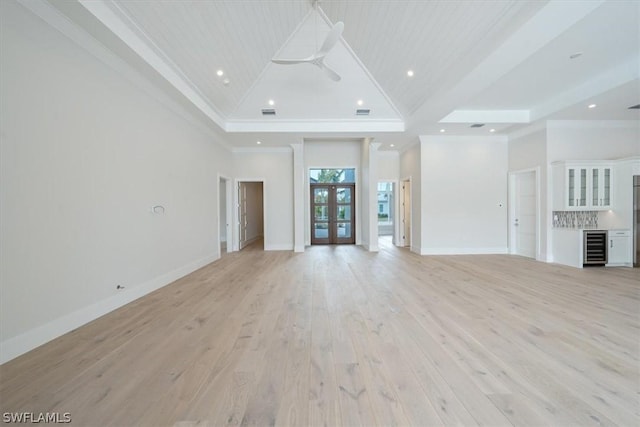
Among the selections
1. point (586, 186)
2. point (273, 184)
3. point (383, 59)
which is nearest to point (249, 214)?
point (273, 184)

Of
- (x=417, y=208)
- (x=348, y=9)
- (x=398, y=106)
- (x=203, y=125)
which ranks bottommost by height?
(x=417, y=208)

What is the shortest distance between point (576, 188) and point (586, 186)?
0.54 ft

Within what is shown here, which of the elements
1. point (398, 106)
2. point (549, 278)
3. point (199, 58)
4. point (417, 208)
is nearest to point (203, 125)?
point (199, 58)

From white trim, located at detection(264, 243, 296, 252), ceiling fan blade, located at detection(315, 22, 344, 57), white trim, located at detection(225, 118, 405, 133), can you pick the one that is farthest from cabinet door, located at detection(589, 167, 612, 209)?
white trim, located at detection(264, 243, 296, 252)

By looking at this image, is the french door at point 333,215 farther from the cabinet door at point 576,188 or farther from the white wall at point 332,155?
the cabinet door at point 576,188

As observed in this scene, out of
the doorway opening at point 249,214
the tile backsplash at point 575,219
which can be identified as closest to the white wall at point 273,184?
the doorway opening at point 249,214

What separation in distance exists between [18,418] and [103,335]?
1.04 metres

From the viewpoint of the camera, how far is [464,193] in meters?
6.80

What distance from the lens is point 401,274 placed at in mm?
4695

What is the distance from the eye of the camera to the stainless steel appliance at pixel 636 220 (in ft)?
17.1

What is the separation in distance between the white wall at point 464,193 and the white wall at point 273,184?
12.4 feet

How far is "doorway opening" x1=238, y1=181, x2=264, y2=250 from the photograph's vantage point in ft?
26.8

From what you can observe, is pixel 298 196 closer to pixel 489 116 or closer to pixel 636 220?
pixel 489 116

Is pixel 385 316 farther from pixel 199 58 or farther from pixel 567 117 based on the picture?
pixel 567 117
